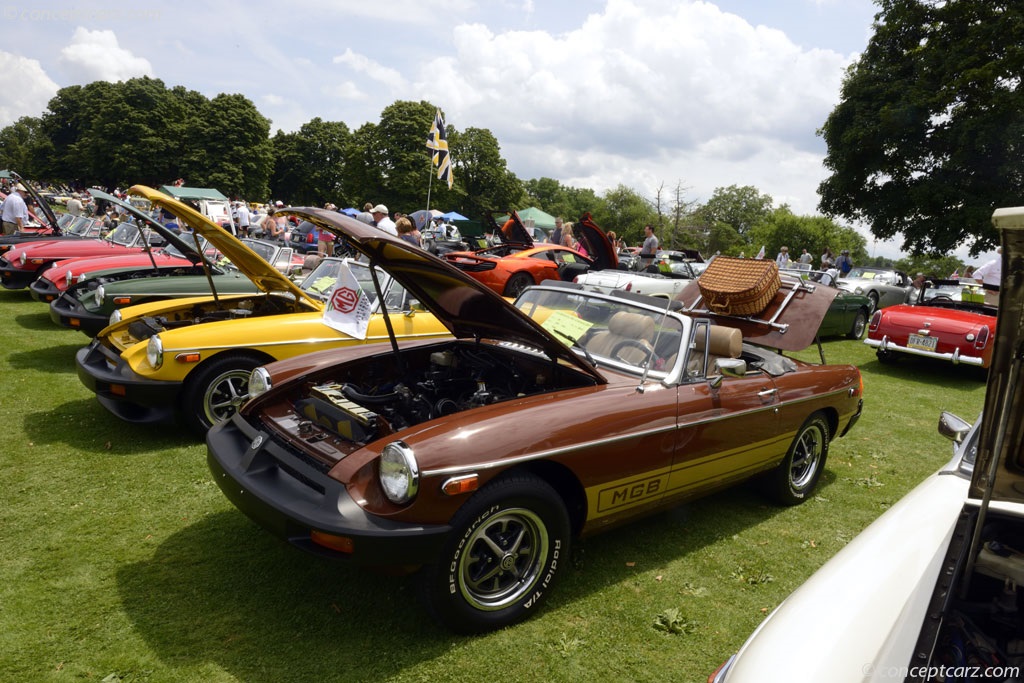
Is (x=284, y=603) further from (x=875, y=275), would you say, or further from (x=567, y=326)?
(x=875, y=275)

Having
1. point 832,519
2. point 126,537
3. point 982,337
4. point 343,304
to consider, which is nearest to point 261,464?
point 126,537

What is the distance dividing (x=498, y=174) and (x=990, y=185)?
4173 cm

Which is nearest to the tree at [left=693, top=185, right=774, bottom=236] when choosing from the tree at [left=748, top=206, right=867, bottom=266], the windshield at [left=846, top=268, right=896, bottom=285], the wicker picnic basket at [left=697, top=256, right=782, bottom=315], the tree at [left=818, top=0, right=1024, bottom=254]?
the tree at [left=748, top=206, right=867, bottom=266]

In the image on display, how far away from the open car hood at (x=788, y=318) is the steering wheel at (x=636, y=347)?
161 centimetres

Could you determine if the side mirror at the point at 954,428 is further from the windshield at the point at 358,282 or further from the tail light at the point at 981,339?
the tail light at the point at 981,339

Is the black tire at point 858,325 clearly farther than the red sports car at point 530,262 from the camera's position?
Yes

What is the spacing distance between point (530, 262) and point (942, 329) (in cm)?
707

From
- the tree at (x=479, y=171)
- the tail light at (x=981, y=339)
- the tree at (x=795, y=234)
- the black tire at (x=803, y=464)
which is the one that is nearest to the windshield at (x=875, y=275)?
the tail light at (x=981, y=339)

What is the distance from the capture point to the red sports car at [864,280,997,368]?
26.5 ft

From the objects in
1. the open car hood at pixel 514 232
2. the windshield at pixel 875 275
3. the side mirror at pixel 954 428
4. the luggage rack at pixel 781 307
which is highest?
the open car hood at pixel 514 232

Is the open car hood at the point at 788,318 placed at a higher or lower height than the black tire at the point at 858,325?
higher

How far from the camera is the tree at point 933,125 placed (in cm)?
1959

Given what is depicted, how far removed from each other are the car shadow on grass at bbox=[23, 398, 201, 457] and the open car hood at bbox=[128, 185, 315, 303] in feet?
4.86

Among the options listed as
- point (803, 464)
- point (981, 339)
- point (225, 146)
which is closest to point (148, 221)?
point (803, 464)
